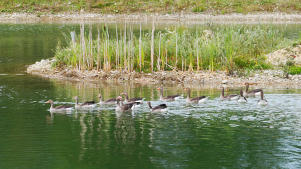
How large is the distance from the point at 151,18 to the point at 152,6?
25.9ft

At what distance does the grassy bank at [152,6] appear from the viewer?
11412cm

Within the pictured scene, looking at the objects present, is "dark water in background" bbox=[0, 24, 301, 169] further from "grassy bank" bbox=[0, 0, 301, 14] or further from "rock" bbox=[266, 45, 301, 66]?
"grassy bank" bbox=[0, 0, 301, 14]

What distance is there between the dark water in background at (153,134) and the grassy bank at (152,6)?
81352 millimetres

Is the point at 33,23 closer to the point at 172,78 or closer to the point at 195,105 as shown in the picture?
the point at 172,78

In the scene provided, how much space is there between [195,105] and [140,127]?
558 centimetres

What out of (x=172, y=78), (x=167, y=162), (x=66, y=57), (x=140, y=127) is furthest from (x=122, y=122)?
(x=66, y=57)

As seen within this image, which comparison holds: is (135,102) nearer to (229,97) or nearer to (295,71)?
(229,97)

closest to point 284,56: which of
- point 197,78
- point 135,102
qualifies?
point 197,78

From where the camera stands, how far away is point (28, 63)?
5488cm

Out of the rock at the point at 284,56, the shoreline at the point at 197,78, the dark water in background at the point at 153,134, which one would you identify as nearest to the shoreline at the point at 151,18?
the rock at the point at 284,56

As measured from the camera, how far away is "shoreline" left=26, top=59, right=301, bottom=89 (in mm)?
39106

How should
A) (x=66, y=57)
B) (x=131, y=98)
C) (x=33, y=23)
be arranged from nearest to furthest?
(x=131, y=98), (x=66, y=57), (x=33, y=23)

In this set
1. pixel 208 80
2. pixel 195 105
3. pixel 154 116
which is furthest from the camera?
pixel 208 80

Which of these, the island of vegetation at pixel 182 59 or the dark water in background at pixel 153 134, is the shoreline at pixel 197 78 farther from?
the dark water in background at pixel 153 134
